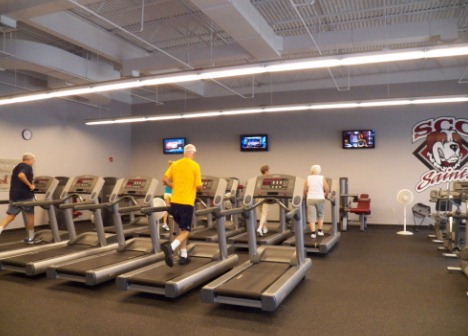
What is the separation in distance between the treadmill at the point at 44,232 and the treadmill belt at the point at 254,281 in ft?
11.9

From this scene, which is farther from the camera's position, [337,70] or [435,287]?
[337,70]

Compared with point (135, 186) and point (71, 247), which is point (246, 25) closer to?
point (135, 186)

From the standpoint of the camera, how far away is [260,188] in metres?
5.26

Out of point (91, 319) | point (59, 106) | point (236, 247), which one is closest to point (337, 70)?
point (236, 247)

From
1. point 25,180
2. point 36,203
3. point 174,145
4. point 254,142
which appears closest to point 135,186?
point 36,203

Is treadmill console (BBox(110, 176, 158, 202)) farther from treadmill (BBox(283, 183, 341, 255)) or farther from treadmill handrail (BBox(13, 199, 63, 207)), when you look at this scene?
treadmill (BBox(283, 183, 341, 255))

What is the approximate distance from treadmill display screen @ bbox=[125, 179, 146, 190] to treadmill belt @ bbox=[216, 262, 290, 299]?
2.43 m

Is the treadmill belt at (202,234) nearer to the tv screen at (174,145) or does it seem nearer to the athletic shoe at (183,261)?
the athletic shoe at (183,261)

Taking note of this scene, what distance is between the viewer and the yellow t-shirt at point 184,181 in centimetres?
504

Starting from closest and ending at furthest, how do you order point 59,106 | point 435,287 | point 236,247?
point 435,287 → point 236,247 → point 59,106

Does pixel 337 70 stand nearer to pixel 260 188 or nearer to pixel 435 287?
pixel 260 188

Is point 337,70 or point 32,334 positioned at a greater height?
point 337,70

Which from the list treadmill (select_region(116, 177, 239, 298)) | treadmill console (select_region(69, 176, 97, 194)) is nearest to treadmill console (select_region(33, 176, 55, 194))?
treadmill console (select_region(69, 176, 97, 194))

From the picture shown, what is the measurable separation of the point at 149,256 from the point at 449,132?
8.29 m
